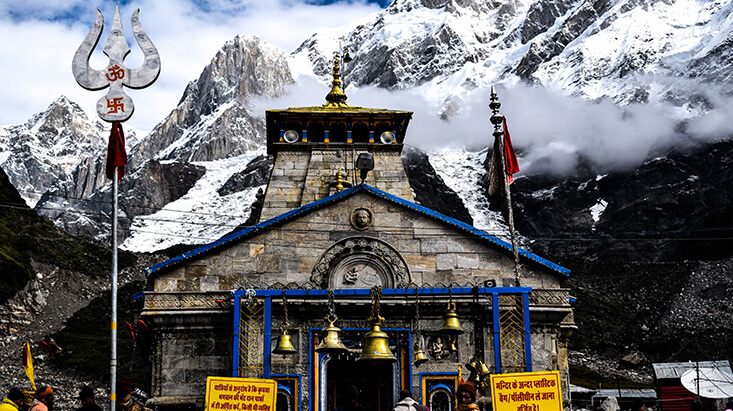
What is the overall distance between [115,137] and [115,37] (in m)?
2.21

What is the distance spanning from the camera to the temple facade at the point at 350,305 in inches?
923

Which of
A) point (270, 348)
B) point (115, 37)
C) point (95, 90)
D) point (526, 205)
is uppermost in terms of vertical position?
point (526, 205)

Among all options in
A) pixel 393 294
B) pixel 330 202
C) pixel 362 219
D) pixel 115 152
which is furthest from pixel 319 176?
pixel 115 152

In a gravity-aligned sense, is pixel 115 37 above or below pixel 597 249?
below

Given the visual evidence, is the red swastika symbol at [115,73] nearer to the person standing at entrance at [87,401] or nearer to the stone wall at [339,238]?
the person standing at entrance at [87,401]

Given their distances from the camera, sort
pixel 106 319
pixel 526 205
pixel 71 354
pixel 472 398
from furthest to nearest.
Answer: pixel 526 205
pixel 106 319
pixel 71 354
pixel 472 398

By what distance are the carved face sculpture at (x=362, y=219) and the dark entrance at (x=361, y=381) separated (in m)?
4.39

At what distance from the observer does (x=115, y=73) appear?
17.8 metres

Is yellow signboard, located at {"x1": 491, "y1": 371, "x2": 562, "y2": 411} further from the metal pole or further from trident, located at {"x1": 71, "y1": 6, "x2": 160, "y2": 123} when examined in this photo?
trident, located at {"x1": 71, "y1": 6, "x2": 160, "y2": 123}

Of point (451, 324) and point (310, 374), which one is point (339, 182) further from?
point (451, 324)

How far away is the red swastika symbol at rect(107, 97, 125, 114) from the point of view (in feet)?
57.7

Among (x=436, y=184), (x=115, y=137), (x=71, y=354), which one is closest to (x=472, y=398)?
(x=115, y=137)

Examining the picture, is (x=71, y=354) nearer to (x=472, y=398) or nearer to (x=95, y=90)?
(x=95, y=90)

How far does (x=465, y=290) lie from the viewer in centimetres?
2302
